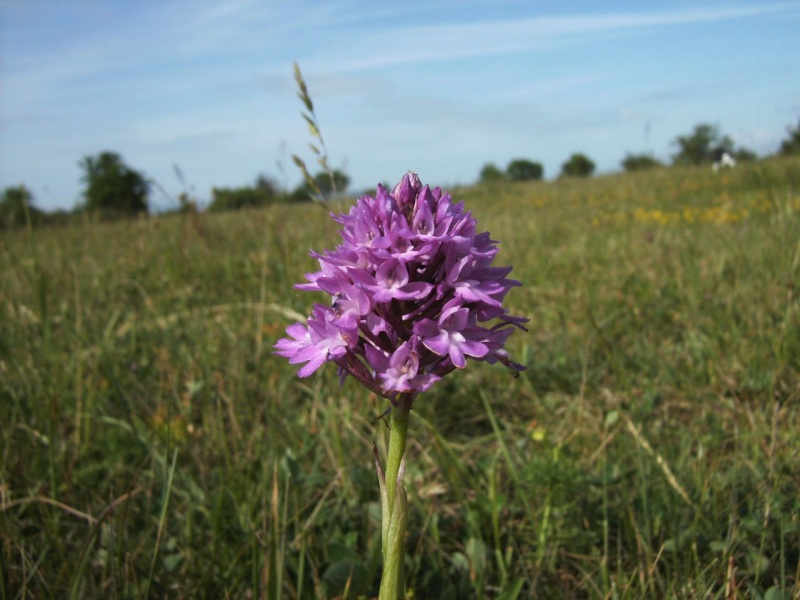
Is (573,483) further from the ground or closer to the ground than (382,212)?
closer to the ground

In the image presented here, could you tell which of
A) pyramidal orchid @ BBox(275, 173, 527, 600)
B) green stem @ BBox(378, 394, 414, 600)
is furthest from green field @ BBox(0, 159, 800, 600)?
pyramidal orchid @ BBox(275, 173, 527, 600)

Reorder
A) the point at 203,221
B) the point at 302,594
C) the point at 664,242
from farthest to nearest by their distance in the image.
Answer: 1. the point at 203,221
2. the point at 664,242
3. the point at 302,594

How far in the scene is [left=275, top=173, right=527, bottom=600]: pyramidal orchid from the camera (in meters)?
1.28

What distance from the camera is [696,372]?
3295mm

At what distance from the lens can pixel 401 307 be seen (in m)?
1.37

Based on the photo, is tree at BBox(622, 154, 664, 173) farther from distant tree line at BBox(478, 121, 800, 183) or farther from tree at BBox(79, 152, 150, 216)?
tree at BBox(79, 152, 150, 216)

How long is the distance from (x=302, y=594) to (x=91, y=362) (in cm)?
223

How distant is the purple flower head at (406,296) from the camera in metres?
1.28

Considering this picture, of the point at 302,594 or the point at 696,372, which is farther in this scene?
the point at 696,372

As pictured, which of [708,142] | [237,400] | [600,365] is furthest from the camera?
[708,142]

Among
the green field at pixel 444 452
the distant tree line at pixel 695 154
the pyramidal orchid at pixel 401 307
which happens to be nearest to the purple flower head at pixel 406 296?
the pyramidal orchid at pixel 401 307

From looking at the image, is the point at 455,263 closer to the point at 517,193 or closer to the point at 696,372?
the point at 696,372

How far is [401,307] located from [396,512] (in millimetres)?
406

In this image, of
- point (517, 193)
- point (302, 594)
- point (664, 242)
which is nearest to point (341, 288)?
point (302, 594)
